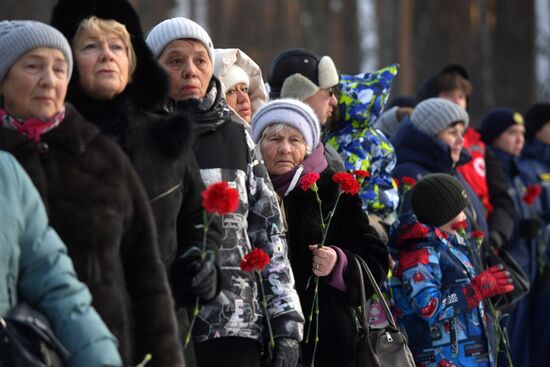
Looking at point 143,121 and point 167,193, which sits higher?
point 143,121

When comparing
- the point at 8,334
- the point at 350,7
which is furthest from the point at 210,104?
the point at 350,7

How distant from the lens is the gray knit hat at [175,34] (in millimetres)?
5152

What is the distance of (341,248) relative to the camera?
5793mm

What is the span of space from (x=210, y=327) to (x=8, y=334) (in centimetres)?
133

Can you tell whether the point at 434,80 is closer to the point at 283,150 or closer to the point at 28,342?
the point at 283,150

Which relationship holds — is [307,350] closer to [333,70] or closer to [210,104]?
[210,104]

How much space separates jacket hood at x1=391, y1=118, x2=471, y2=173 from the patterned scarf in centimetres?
420

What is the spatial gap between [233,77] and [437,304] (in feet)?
4.48

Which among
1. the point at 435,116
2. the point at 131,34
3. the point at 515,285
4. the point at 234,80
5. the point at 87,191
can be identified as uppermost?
the point at 131,34

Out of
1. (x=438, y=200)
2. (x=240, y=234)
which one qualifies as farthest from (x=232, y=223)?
(x=438, y=200)

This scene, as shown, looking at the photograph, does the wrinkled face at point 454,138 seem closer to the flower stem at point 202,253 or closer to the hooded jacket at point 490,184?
the hooded jacket at point 490,184

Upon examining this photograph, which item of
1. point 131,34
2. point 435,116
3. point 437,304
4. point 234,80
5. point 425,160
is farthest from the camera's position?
point 435,116

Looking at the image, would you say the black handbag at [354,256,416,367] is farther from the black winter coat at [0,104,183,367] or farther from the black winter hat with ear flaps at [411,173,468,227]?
the black winter coat at [0,104,183,367]

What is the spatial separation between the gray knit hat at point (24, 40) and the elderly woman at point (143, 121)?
35cm
